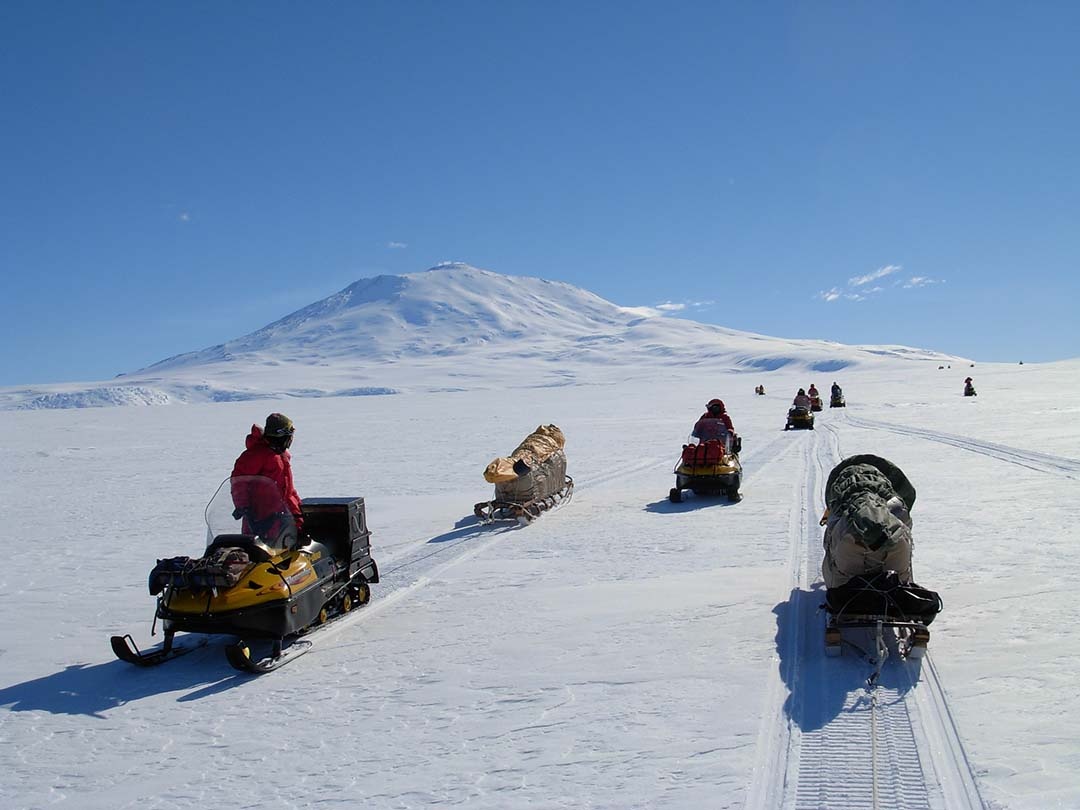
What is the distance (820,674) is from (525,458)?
25.3ft

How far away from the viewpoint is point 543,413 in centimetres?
4509

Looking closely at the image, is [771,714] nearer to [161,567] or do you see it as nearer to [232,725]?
[232,725]

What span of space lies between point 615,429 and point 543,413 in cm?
1422

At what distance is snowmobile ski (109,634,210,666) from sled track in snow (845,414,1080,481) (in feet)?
42.4

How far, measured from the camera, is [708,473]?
527 inches

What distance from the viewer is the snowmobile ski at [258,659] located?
20.7 feet

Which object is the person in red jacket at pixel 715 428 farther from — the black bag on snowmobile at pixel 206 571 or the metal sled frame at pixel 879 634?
the black bag on snowmobile at pixel 206 571

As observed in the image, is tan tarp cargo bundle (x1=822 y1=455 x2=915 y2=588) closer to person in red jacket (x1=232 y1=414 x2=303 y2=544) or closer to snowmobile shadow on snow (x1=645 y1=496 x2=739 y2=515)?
person in red jacket (x1=232 y1=414 x2=303 y2=544)

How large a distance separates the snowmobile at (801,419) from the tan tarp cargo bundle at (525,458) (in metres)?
14.9

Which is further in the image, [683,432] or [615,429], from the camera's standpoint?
[615,429]

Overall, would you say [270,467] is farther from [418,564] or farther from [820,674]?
[820,674]

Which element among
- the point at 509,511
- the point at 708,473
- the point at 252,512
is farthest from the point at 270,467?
the point at 708,473

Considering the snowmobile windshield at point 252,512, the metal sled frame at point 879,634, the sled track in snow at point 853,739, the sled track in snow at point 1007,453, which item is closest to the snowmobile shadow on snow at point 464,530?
the snowmobile windshield at point 252,512

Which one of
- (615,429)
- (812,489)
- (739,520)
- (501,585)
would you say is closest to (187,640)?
(501,585)
